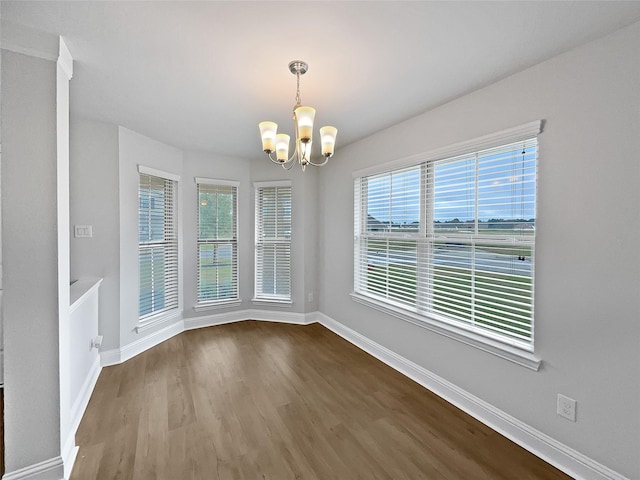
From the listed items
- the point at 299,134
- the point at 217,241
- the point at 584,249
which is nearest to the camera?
the point at 584,249

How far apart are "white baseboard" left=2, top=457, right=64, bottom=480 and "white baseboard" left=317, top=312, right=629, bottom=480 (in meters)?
2.69

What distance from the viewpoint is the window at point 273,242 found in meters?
4.44

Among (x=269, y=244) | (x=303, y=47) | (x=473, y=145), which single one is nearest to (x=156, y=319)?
(x=269, y=244)

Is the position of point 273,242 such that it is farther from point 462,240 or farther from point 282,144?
point 462,240

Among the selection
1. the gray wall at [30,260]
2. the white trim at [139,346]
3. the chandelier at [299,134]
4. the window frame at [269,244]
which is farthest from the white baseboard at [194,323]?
the chandelier at [299,134]

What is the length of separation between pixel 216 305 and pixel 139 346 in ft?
3.71

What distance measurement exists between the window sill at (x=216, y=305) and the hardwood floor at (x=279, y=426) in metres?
0.98

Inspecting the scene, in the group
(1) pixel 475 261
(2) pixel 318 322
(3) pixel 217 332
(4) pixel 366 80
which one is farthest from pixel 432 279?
(3) pixel 217 332

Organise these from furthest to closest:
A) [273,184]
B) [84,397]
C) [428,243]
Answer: [273,184]
[428,243]
[84,397]

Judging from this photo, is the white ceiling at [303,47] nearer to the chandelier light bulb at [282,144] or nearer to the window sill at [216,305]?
the chandelier light bulb at [282,144]

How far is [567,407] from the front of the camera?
1.75m

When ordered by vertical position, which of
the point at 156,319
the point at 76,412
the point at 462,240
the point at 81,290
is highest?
the point at 462,240

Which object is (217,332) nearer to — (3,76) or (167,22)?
(3,76)

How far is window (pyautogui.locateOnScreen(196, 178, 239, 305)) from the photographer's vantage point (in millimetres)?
4172
